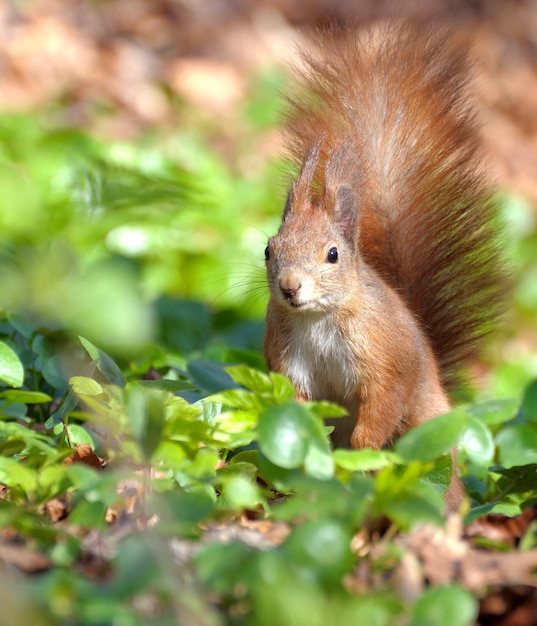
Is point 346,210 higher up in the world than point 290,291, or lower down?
higher up

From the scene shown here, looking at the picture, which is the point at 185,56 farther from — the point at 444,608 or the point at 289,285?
the point at 444,608

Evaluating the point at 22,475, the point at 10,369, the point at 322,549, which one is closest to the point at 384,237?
the point at 10,369

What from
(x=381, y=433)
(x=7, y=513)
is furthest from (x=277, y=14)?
(x=7, y=513)

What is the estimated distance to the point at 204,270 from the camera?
4.04m

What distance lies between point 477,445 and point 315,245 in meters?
0.56

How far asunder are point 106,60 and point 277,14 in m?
1.21

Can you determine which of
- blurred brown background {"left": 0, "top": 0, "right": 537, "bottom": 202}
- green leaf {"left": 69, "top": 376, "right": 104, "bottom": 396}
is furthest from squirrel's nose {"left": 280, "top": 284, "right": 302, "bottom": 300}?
blurred brown background {"left": 0, "top": 0, "right": 537, "bottom": 202}

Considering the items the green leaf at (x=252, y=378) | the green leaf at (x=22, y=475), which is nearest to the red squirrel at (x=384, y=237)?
the green leaf at (x=252, y=378)

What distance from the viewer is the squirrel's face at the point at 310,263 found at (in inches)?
82.4

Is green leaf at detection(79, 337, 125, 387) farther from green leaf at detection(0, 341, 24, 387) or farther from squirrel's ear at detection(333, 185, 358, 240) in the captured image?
squirrel's ear at detection(333, 185, 358, 240)

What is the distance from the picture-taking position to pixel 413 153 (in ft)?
7.90

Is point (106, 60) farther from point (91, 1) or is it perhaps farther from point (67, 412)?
point (67, 412)

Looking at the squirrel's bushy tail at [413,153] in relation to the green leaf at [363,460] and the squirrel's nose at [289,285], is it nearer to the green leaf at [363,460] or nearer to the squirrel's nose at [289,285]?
the squirrel's nose at [289,285]

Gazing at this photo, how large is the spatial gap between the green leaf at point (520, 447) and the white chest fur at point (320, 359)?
384mm
